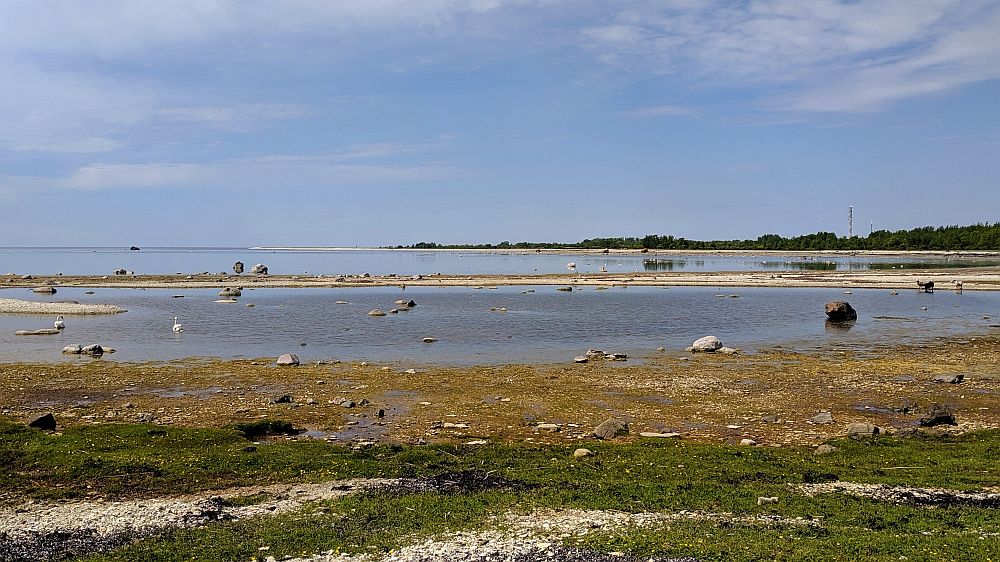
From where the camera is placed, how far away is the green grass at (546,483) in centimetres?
1111

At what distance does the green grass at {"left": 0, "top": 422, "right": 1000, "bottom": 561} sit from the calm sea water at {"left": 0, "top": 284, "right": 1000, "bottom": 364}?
52.3 feet

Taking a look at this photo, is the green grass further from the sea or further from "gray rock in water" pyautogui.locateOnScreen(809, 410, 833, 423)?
the sea

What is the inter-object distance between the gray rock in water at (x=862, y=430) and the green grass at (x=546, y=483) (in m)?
0.67

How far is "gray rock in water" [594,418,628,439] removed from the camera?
723 inches

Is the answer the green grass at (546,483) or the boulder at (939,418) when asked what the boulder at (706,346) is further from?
the green grass at (546,483)

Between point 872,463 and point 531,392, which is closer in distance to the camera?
point 872,463

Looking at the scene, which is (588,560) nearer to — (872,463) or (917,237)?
(872,463)

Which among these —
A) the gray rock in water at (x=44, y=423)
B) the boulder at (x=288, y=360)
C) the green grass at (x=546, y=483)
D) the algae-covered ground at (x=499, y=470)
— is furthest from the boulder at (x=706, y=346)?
the gray rock in water at (x=44, y=423)

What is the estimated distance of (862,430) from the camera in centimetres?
1798

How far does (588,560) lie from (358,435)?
980 centimetres

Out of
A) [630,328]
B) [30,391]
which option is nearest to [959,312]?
[630,328]

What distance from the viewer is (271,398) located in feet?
77.8

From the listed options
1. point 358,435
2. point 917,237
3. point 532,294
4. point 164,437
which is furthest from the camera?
point 917,237

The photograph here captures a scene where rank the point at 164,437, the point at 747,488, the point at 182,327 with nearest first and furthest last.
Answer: the point at 747,488 → the point at 164,437 → the point at 182,327
